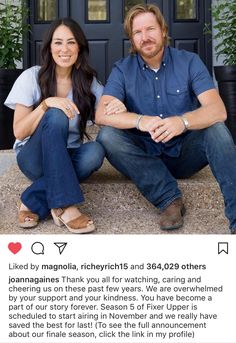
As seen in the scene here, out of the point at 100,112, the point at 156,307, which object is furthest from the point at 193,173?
the point at 156,307

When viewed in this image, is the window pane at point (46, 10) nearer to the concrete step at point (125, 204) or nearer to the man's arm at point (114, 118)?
the concrete step at point (125, 204)

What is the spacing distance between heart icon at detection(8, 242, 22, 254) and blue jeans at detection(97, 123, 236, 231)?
1322 mm

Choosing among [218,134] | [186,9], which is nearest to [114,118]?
[218,134]

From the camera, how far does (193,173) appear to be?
302cm

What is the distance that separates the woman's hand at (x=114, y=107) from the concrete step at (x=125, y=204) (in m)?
0.45

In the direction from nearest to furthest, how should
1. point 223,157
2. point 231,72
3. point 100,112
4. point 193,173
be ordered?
point 223,157, point 100,112, point 193,173, point 231,72

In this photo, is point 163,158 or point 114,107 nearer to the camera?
point 114,107

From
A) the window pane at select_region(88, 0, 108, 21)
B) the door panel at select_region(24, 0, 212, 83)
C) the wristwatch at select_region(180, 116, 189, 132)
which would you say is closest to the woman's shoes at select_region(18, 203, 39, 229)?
the wristwatch at select_region(180, 116, 189, 132)

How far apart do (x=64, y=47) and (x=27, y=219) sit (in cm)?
79

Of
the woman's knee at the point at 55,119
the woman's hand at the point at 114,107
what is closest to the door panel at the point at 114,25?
the woman's hand at the point at 114,107

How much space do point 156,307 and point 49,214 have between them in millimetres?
1610

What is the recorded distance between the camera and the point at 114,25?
5039mm

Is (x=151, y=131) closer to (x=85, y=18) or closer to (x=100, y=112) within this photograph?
(x=100, y=112)

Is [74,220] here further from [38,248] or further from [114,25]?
[114,25]
